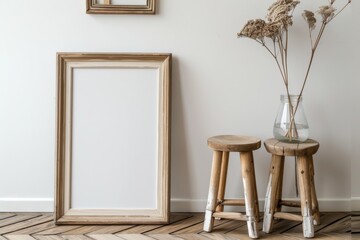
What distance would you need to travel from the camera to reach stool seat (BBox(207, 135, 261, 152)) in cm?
234

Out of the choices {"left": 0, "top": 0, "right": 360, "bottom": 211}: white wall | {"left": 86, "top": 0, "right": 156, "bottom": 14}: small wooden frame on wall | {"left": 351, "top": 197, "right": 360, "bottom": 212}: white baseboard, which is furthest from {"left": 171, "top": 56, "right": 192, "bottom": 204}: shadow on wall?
{"left": 351, "top": 197, "right": 360, "bottom": 212}: white baseboard

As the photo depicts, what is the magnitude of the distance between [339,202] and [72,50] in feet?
5.51

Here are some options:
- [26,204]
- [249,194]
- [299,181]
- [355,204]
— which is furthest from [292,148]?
[26,204]

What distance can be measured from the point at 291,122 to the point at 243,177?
1.22ft

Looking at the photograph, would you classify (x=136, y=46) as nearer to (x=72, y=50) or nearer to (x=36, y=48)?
(x=72, y=50)

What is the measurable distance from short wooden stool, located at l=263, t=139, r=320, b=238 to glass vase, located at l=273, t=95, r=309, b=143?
0.15 feet

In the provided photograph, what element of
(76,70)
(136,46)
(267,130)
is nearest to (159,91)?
(136,46)

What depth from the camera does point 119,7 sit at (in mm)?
2572

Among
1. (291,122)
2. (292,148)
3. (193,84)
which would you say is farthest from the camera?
(193,84)

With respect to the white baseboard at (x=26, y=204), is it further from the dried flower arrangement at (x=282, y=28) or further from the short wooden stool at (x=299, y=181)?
the dried flower arrangement at (x=282, y=28)

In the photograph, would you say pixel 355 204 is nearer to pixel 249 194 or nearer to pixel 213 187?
pixel 249 194

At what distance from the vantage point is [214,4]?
262 centimetres

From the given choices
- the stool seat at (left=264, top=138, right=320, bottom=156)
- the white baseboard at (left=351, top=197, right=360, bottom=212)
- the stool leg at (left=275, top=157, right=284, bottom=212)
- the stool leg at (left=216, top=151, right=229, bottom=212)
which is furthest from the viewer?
the white baseboard at (left=351, top=197, right=360, bottom=212)

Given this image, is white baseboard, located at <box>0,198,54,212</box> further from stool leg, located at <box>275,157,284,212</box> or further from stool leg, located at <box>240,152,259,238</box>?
stool leg, located at <box>275,157,284,212</box>
